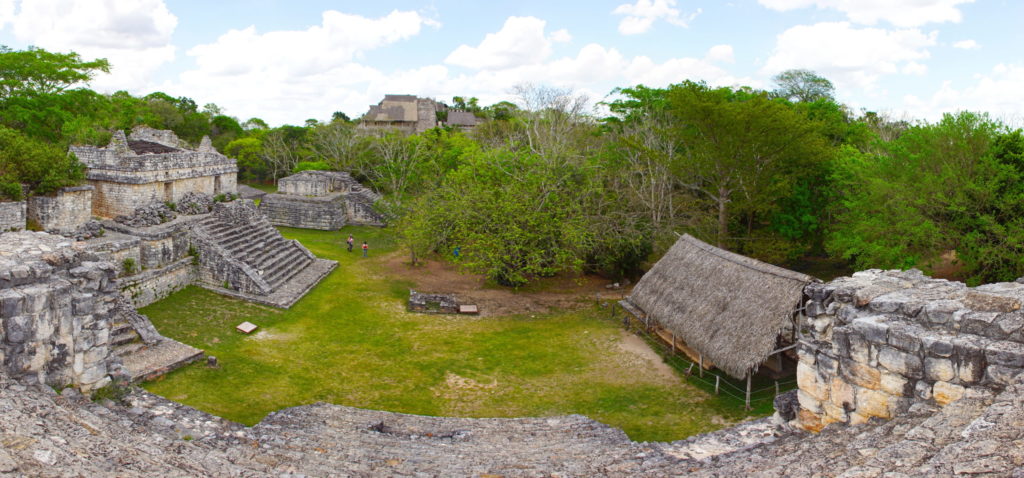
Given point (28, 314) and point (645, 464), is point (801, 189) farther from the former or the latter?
point (28, 314)

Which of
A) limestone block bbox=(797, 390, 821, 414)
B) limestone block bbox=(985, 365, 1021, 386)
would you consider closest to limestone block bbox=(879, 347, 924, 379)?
limestone block bbox=(985, 365, 1021, 386)

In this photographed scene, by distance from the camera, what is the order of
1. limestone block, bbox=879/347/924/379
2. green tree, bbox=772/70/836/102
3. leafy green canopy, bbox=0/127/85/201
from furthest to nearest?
green tree, bbox=772/70/836/102
leafy green canopy, bbox=0/127/85/201
limestone block, bbox=879/347/924/379

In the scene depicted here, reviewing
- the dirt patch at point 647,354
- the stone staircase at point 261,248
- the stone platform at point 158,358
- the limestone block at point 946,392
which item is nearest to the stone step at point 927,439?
the limestone block at point 946,392

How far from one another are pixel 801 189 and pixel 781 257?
3.00 metres

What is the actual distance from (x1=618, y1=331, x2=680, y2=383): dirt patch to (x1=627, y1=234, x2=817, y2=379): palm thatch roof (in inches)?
30.3

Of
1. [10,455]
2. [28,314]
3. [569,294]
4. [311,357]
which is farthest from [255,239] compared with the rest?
[10,455]

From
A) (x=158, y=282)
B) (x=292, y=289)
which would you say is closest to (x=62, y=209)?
(x=158, y=282)

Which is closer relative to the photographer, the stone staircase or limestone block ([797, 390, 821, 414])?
limestone block ([797, 390, 821, 414])

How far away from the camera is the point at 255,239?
21.6 m

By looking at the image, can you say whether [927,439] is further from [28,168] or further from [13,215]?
[28,168]

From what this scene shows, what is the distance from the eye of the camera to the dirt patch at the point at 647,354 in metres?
14.3

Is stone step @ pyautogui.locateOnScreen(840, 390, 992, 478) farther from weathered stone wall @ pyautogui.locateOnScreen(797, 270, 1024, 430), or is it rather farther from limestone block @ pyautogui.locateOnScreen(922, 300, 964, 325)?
limestone block @ pyautogui.locateOnScreen(922, 300, 964, 325)

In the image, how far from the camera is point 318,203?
31469 mm

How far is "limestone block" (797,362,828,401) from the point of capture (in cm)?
862
